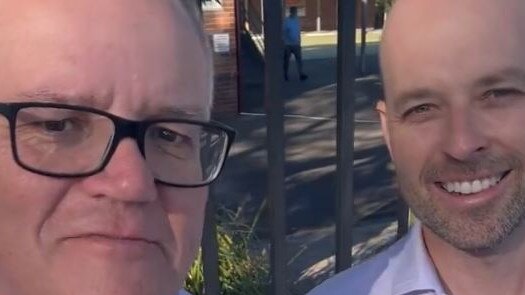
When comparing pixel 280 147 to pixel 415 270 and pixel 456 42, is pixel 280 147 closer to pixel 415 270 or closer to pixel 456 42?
pixel 415 270

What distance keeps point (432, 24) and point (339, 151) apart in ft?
2.79

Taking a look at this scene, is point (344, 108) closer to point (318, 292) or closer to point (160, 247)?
point (318, 292)

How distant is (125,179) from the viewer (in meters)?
1.24

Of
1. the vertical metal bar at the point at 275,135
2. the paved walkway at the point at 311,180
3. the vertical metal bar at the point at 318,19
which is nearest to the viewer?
the vertical metal bar at the point at 275,135

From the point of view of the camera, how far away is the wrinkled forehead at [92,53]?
48.0 inches

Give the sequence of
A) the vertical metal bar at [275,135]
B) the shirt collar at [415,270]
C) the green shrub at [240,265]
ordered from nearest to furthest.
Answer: the shirt collar at [415,270] < the vertical metal bar at [275,135] < the green shrub at [240,265]

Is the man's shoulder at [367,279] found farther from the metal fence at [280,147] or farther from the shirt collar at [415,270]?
the metal fence at [280,147]

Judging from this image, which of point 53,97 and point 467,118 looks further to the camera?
point 467,118

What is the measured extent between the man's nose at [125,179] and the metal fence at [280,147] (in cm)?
116

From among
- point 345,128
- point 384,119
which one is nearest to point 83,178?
point 384,119

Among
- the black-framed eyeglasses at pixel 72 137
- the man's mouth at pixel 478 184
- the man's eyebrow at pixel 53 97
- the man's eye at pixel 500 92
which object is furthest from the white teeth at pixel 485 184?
the man's eyebrow at pixel 53 97

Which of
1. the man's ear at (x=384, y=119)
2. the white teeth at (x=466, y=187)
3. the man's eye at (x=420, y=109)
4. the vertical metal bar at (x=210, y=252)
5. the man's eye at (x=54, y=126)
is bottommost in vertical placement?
the vertical metal bar at (x=210, y=252)

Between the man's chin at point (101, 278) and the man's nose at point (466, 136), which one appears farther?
the man's nose at point (466, 136)

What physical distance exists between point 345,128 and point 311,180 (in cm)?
851
